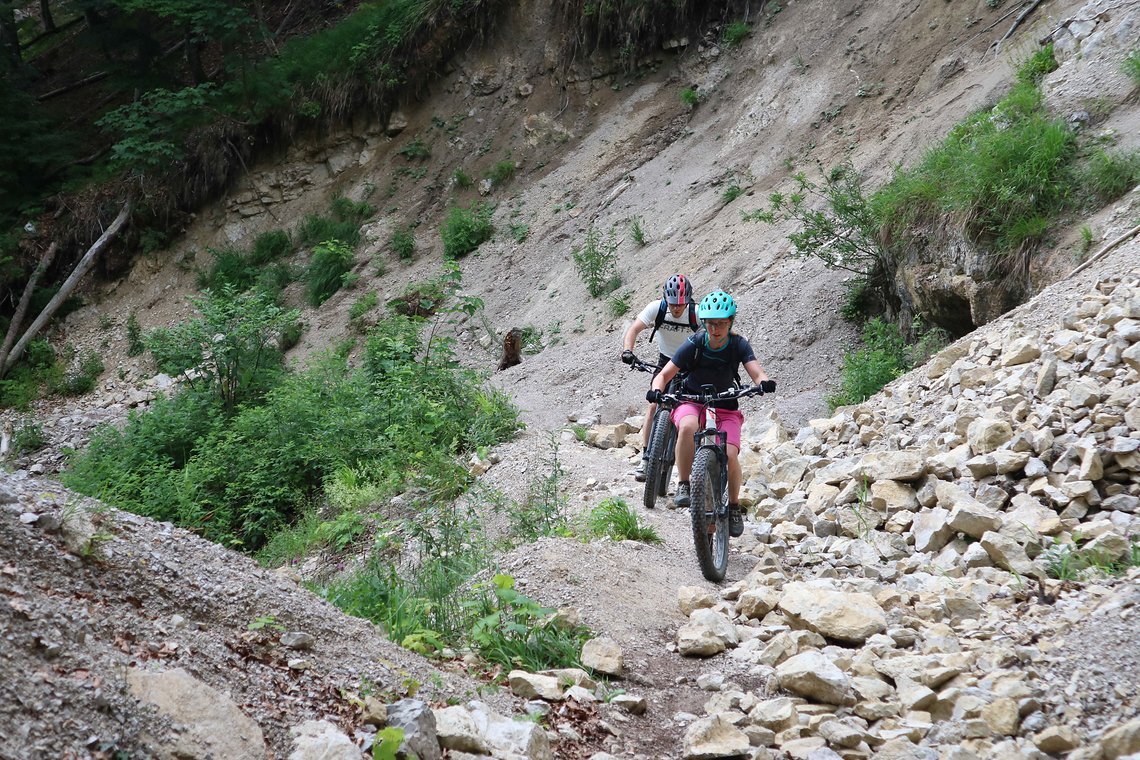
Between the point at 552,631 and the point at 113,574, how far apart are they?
215 centimetres

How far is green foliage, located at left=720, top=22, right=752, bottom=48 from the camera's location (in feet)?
63.0

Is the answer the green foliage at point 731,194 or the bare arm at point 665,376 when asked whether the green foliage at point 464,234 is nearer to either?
the green foliage at point 731,194

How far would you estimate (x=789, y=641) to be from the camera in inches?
179

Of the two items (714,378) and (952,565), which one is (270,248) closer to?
(714,378)

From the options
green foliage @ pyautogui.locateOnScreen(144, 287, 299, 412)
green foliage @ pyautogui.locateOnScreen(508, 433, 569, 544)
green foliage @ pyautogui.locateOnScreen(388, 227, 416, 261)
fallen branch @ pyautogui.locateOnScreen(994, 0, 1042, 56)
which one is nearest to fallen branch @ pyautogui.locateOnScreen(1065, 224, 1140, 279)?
green foliage @ pyautogui.locateOnScreen(508, 433, 569, 544)

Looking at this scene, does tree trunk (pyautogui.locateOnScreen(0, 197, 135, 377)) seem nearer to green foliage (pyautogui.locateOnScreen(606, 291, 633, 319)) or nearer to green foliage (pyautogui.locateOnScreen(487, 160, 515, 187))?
green foliage (pyautogui.locateOnScreen(487, 160, 515, 187))

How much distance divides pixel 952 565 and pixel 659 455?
104 inches

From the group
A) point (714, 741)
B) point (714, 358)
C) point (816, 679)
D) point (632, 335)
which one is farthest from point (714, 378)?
point (714, 741)

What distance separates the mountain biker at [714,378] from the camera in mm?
6133

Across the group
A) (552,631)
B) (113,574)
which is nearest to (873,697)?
(552,631)

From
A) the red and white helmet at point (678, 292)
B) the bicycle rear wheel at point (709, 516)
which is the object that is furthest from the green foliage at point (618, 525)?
the red and white helmet at point (678, 292)

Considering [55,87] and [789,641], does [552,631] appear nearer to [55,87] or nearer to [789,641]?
[789,641]

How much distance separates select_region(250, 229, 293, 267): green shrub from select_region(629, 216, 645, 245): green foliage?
31.5ft

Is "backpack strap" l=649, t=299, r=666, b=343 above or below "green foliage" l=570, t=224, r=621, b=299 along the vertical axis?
above
